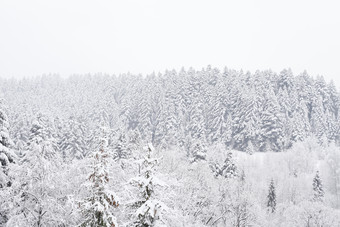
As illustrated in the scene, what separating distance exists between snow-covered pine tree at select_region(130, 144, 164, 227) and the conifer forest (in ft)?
0.15

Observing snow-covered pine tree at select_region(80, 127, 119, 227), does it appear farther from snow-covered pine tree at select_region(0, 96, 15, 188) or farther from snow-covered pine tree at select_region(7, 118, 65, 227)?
snow-covered pine tree at select_region(0, 96, 15, 188)

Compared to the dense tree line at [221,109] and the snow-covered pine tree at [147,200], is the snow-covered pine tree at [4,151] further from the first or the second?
the dense tree line at [221,109]

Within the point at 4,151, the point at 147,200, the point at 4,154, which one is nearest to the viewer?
the point at 147,200

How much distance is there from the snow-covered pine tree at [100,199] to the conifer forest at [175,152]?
0.18 feet

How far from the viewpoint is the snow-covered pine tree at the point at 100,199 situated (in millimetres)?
12611

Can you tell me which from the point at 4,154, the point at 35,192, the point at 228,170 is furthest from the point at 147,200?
the point at 228,170

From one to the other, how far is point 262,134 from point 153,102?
1589 inches

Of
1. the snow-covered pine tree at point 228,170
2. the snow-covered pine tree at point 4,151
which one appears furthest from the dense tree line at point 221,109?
the snow-covered pine tree at point 4,151

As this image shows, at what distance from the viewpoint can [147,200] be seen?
13.7 m

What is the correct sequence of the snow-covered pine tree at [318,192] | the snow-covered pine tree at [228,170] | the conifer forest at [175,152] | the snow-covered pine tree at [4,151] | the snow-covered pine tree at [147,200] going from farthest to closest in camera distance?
the snow-covered pine tree at [318,192]
the snow-covered pine tree at [228,170]
the snow-covered pine tree at [4,151]
the conifer forest at [175,152]
the snow-covered pine tree at [147,200]

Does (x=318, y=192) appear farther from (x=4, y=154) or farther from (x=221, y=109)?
(x=4, y=154)

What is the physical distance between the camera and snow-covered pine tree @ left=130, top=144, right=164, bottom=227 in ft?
43.7

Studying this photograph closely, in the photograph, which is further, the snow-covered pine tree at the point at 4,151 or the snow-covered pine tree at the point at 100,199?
the snow-covered pine tree at the point at 4,151

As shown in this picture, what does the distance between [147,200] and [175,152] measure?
141 ft
